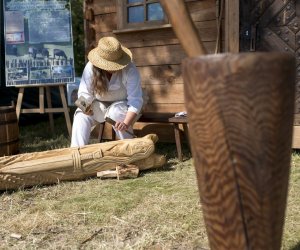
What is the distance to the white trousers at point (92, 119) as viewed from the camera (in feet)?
13.6

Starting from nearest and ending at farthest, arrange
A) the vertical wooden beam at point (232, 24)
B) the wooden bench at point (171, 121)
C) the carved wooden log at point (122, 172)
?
1. the carved wooden log at point (122, 172)
2. the wooden bench at point (171, 121)
3. the vertical wooden beam at point (232, 24)

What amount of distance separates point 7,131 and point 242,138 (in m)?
3.28

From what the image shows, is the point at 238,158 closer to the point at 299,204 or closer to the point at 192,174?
the point at 299,204

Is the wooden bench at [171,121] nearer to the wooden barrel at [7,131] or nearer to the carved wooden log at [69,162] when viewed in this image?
the carved wooden log at [69,162]

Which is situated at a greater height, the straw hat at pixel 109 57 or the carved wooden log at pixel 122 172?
the straw hat at pixel 109 57

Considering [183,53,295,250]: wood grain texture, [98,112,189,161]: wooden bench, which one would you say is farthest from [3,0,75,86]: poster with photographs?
[183,53,295,250]: wood grain texture

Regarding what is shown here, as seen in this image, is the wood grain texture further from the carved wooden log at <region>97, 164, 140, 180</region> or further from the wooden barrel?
the wooden barrel

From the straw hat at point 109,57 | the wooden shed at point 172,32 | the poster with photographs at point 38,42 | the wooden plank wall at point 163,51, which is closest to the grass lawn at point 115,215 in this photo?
the straw hat at point 109,57

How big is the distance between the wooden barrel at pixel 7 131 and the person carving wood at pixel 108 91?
0.62m

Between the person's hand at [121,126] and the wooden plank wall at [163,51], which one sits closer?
the person's hand at [121,126]

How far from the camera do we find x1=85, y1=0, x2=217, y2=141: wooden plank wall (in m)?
4.95

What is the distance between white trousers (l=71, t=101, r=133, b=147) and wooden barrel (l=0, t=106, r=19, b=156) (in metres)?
0.61

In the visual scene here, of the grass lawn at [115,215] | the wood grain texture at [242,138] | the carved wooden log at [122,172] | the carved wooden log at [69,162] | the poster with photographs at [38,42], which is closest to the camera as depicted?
the wood grain texture at [242,138]

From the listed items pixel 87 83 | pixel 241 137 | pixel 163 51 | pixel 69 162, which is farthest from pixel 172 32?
pixel 241 137
